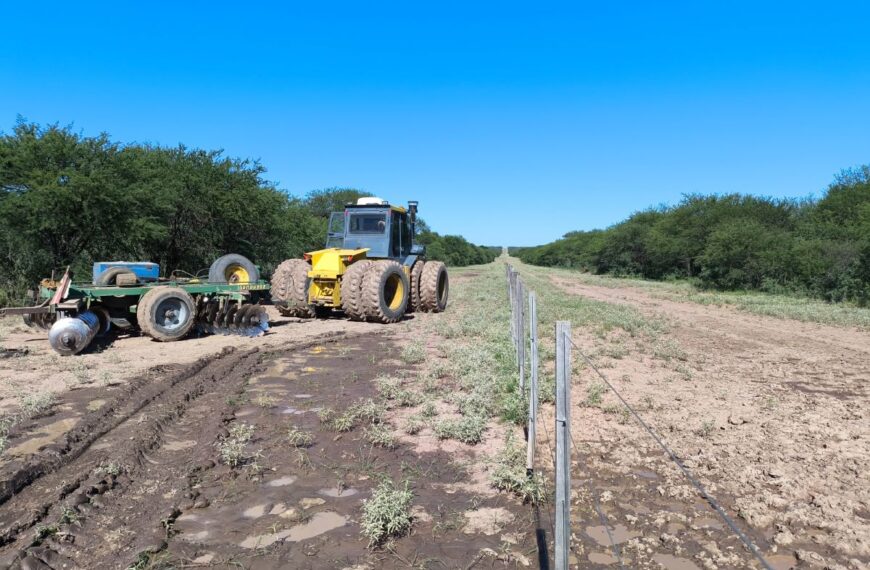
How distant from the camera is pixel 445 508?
375cm

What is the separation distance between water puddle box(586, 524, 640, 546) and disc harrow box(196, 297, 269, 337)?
28.0ft

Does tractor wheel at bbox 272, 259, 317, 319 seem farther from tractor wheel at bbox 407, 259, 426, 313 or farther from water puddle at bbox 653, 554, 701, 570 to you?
water puddle at bbox 653, 554, 701, 570

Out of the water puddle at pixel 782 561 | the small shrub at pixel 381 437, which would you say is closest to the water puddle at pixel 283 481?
the small shrub at pixel 381 437

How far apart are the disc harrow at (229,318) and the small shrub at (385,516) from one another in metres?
7.69

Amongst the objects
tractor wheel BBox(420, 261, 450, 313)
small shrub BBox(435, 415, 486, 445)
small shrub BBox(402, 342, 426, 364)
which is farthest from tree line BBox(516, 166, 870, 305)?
small shrub BBox(435, 415, 486, 445)

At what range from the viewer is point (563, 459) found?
2586 mm

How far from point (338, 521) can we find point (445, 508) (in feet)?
2.45

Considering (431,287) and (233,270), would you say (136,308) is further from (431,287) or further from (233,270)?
(431,287)

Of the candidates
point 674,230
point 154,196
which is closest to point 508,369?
point 154,196

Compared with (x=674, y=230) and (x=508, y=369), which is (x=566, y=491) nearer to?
(x=508, y=369)

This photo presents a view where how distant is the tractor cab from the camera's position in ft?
42.7

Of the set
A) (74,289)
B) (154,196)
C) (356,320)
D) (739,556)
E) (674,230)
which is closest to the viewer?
(739,556)

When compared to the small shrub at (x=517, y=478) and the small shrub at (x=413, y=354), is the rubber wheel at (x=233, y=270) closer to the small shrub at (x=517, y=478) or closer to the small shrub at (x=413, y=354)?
the small shrub at (x=413, y=354)

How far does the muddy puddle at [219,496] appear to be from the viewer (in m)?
3.15
